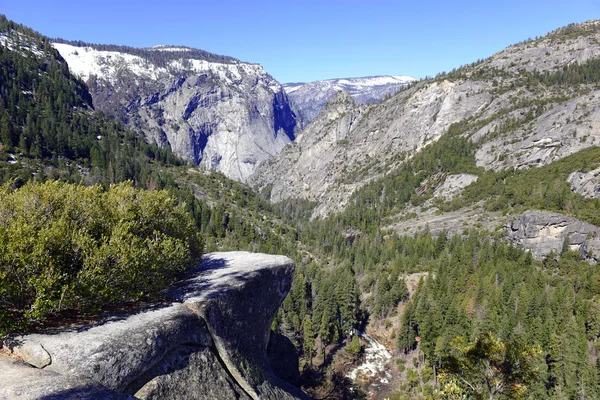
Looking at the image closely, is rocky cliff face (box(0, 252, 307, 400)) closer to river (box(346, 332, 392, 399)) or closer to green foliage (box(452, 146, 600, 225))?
river (box(346, 332, 392, 399))

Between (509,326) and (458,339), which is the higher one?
(458,339)

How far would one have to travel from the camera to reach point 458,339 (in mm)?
22531

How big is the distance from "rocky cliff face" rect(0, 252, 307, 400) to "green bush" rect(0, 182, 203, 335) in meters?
1.69

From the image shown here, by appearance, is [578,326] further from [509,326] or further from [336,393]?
[336,393]

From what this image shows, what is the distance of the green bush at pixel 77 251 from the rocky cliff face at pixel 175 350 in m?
1.69

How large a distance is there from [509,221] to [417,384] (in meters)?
81.0

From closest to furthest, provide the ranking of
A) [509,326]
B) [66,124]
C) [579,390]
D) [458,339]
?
[458,339] → [579,390] → [509,326] → [66,124]

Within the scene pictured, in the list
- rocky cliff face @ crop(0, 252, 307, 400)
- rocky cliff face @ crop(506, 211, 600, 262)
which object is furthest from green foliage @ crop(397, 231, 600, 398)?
rocky cliff face @ crop(0, 252, 307, 400)

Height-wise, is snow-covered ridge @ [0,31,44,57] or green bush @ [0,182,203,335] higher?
snow-covered ridge @ [0,31,44,57]

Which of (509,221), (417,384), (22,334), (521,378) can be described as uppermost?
(22,334)

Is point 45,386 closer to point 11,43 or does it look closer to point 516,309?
point 516,309

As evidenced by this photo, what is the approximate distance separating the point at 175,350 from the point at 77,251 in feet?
27.2

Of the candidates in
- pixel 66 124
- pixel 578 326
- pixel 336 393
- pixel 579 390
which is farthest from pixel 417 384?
pixel 66 124

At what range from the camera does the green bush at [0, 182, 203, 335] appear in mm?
16016
